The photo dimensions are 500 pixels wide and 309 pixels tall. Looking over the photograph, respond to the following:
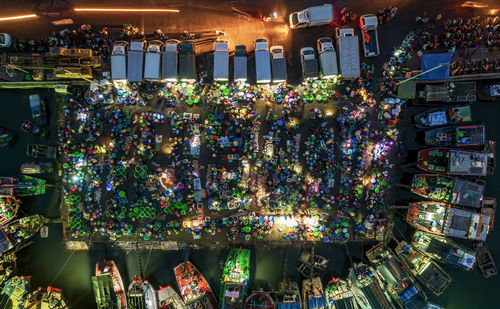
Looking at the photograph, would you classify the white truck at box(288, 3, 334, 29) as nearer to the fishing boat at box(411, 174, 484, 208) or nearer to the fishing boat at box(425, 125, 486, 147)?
the fishing boat at box(425, 125, 486, 147)

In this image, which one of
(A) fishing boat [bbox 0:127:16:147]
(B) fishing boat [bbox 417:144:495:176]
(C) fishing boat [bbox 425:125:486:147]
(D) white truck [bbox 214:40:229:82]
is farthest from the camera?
(A) fishing boat [bbox 0:127:16:147]

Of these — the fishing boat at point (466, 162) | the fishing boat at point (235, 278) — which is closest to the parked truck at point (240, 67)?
the fishing boat at point (235, 278)

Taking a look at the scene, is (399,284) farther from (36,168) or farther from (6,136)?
(6,136)

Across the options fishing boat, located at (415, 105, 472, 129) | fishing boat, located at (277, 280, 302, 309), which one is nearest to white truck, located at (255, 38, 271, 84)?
fishing boat, located at (415, 105, 472, 129)

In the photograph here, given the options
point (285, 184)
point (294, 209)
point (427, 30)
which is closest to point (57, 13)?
point (285, 184)

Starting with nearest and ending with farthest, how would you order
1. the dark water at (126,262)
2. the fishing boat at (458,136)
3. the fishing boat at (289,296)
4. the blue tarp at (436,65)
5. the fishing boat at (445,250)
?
the fishing boat at (445,250) < the fishing boat at (289,296) < the fishing boat at (458,136) < the blue tarp at (436,65) < the dark water at (126,262)

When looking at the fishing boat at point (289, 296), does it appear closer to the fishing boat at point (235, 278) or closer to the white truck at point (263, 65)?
the fishing boat at point (235, 278)
